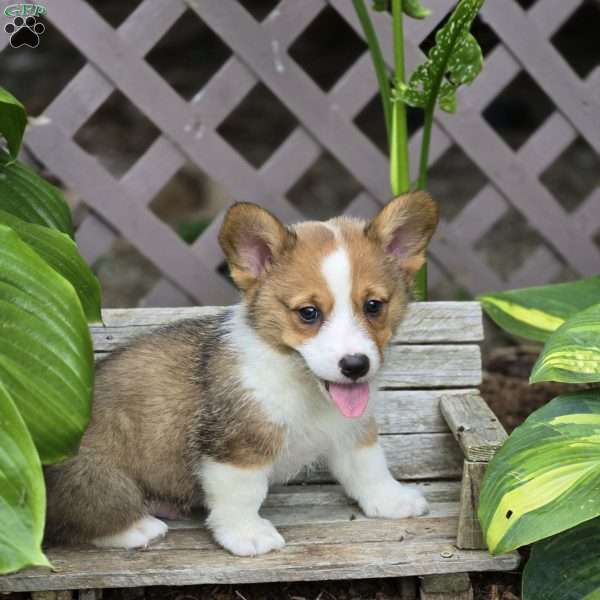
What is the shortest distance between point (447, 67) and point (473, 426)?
1078 millimetres

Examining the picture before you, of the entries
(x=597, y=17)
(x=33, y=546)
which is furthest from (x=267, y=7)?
(x=33, y=546)

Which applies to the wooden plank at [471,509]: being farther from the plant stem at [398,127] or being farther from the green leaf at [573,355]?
the plant stem at [398,127]

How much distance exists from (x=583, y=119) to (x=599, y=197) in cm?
35

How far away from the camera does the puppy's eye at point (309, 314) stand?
101 inches

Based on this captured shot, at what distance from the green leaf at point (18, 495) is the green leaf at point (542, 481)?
1031 millimetres

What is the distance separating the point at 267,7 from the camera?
25.4 ft

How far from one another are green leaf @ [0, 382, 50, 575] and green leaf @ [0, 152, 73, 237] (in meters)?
0.84

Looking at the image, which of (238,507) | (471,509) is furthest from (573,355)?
(238,507)

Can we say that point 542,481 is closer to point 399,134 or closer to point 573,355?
point 573,355

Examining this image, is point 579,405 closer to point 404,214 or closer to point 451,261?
point 404,214

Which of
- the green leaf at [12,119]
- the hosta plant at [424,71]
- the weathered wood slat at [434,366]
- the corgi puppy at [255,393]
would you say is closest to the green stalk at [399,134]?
the hosta plant at [424,71]

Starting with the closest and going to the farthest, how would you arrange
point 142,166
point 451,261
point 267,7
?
point 142,166
point 451,261
point 267,7

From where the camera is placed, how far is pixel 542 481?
249cm

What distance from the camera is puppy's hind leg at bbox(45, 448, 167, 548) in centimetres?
275
